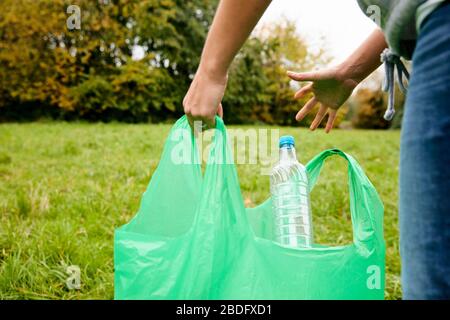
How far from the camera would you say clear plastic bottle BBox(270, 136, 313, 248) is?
103cm

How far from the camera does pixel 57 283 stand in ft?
5.34

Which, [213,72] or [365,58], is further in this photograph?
[365,58]

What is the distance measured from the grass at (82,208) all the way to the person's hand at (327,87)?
0.94 m

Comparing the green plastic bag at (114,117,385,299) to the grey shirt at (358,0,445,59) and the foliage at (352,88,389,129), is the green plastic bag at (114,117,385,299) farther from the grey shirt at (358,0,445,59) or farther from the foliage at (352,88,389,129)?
the foliage at (352,88,389,129)

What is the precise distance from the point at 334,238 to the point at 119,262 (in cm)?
158

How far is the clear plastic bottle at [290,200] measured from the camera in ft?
3.38

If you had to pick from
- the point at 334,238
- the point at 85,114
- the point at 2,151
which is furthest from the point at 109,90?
the point at 334,238

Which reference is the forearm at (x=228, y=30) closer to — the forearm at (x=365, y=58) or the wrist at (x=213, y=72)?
the wrist at (x=213, y=72)

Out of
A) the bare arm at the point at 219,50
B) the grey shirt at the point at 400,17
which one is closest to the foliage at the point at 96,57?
the bare arm at the point at 219,50

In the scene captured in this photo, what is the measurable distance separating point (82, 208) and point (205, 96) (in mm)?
1828

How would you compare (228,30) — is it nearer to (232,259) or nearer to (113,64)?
(232,259)

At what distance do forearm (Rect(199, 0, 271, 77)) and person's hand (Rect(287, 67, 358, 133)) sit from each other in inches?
12.1

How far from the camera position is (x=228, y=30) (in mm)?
737

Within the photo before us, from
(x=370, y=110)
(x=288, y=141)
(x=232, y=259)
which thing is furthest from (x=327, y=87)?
(x=370, y=110)
